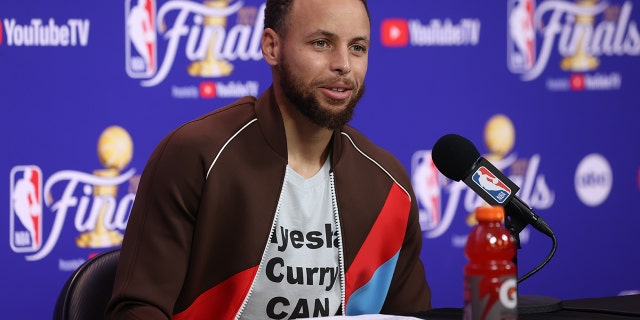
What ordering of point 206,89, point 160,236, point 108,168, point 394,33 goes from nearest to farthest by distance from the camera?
point 160,236
point 108,168
point 206,89
point 394,33

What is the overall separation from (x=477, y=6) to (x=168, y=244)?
227 cm

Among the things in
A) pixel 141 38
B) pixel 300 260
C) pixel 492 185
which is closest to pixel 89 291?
pixel 300 260

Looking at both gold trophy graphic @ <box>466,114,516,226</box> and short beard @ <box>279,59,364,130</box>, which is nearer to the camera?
short beard @ <box>279,59,364,130</box>

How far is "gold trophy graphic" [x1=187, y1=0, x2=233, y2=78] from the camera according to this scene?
10.7 ft

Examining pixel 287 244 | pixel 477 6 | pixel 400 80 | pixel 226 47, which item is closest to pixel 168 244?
pixel 287 244

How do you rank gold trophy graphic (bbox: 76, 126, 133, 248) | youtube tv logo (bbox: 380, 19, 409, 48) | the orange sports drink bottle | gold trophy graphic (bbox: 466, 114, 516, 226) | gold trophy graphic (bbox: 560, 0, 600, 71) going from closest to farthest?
the orange sports drink bottle
gold trophy graphic (bbox: 76, 126, 133, 248)
youtube tv logo (bbox: 380, 19, 409, 48)
gold trophy graphic (bbox: 466, 114, 516, 226)
gold trophy graphic (bbox: 560, 0, 600, 71)

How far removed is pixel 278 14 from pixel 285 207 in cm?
41

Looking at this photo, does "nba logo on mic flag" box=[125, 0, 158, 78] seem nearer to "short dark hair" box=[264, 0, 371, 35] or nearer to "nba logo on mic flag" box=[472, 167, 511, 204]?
"short dark hair" box=[264, 0, 371, 35]

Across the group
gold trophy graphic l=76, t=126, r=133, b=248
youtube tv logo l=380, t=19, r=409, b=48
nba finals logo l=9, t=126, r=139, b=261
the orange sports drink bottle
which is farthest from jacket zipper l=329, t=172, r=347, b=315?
youtube tv logo l=380, t=19, r=409, b=48

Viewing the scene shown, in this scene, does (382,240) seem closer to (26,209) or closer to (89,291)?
(89,291)

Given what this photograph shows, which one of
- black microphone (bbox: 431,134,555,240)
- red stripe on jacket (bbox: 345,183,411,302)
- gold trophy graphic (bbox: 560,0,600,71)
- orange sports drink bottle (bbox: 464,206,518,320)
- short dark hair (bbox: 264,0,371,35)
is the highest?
short dark hair (bbox: 264,0,371,35)

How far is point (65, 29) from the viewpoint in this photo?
308cm

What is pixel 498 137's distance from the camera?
3.83 m

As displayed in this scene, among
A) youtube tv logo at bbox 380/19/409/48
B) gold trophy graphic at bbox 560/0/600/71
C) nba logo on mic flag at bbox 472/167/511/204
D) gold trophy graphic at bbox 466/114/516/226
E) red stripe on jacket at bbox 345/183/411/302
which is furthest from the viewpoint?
gold trophy graphic at bbox 560/0/600/71
